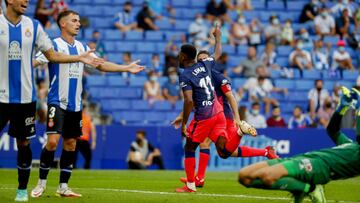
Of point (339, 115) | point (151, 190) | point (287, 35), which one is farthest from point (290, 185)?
point (287, 35)

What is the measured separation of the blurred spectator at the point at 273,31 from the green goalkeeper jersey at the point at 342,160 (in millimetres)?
19810

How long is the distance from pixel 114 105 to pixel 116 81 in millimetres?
905

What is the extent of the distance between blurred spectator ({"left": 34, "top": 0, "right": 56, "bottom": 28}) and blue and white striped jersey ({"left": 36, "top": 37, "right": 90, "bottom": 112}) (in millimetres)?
13904

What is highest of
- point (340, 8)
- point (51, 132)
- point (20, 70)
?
point (340, 8)

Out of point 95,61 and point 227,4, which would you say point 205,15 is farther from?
point 95,61

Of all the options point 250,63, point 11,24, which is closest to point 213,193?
point 11,24

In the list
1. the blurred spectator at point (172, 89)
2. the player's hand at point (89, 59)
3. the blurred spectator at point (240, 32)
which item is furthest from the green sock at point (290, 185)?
the blurred spectator at point (240, 32)

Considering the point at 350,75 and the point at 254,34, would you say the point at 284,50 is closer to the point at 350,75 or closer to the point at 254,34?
the point at 254,34

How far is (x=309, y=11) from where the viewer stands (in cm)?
3070

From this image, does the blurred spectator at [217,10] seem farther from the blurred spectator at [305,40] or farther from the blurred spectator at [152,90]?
the blurred spectator at [152,90]

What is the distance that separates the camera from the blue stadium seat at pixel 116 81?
2609cm

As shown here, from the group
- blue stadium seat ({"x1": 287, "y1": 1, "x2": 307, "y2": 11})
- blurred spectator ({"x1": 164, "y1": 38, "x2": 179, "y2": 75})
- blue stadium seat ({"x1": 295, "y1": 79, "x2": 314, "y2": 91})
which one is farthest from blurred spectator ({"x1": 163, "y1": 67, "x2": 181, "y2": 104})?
blue stadium seat ({"x1": 287, "y1": 1, "x2": 307, "y2": 11})

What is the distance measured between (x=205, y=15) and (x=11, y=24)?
60.0 feet

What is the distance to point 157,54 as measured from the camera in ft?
89.6
